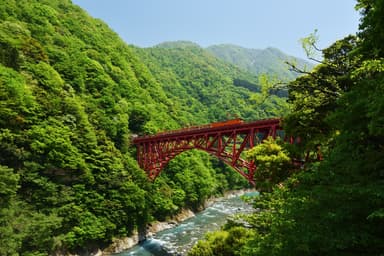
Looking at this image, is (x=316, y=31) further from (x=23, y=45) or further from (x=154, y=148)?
(x=23, y=45)

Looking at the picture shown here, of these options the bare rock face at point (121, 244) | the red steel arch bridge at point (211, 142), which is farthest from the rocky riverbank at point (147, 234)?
the red steel arch bridge at point (211, 142)

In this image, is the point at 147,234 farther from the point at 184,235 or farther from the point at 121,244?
the point at 121,244

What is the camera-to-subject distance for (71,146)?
92.8 ft

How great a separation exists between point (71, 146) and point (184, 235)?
16526 mm

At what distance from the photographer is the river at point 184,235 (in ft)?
95.2

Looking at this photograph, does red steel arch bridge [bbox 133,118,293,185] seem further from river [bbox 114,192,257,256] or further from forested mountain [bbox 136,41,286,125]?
forested mountain [bbox 136,41,286,125]

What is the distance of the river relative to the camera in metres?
29.0

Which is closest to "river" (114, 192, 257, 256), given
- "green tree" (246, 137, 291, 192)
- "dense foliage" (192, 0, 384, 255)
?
"green tree" (246, 137, 291, 192)

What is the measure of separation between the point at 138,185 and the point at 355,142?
30.4 meters

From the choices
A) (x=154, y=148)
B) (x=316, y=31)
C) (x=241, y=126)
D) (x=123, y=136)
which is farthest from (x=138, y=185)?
(x=316, y=31)

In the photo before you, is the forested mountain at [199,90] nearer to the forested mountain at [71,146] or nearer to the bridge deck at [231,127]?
the forested mountain at [71,146]

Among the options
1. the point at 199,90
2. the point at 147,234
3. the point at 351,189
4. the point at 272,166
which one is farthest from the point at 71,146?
the point at 199,90

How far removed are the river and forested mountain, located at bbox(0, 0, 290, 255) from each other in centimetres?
225

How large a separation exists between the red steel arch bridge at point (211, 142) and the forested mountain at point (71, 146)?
237 cm
